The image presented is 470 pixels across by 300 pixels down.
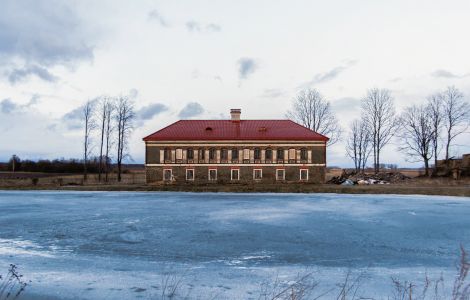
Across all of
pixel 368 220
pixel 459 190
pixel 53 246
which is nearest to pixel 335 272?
pixel 53 246

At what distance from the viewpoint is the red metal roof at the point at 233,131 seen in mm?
45688

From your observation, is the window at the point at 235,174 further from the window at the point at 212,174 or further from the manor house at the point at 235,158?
the window at the point at 212,174

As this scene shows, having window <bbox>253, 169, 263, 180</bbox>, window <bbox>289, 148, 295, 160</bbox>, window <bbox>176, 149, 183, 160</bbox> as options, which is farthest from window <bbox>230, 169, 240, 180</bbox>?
window <bbox>289, 148, 295, 160</bbox>

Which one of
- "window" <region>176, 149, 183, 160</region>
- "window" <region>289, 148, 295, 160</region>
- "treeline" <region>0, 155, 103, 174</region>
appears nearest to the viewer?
"window" <region>289, 148, 295, 160</region>

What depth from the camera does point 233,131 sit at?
4728 cm

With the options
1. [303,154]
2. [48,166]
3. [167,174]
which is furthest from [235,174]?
[48,166]

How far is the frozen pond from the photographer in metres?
6.79

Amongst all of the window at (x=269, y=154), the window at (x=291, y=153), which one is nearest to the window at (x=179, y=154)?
the window at (x=269, y=154)

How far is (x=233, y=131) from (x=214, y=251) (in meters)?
37.9

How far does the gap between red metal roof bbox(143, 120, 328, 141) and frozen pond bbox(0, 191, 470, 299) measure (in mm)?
29100

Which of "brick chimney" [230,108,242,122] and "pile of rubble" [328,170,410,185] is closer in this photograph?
"pile of rubble" [328,170,410,185]

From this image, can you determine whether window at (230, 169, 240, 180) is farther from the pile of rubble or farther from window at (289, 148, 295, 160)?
the pile of rubble

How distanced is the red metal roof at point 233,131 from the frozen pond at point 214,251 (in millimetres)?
29100

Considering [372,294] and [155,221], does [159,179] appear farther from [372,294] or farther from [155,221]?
[372,294]
